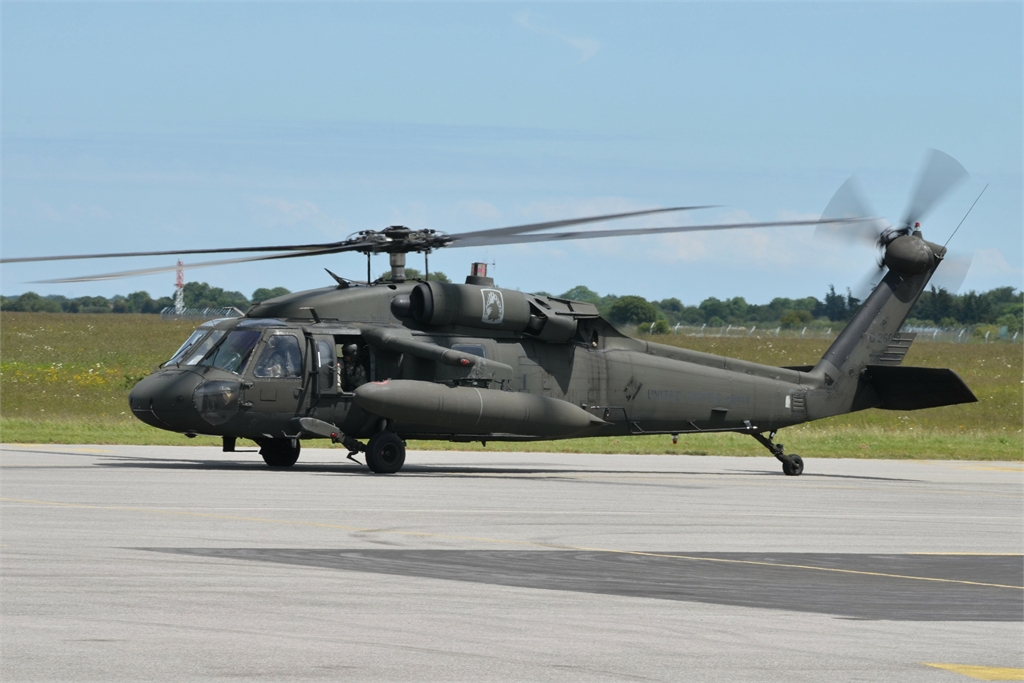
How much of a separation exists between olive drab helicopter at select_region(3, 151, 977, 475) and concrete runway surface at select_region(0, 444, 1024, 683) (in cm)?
163

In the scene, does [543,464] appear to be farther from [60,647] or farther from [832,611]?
[60,647]

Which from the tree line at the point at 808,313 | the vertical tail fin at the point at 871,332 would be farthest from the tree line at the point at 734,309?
the vertical tail fin at the point at 871,332

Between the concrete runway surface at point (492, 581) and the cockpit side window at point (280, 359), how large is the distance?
226 centimetres

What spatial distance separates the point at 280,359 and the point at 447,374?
2946 mm

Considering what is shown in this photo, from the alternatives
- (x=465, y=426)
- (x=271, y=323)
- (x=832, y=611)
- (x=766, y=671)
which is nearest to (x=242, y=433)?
(x=271, y=323)

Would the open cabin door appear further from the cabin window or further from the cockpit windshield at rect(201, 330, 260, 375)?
the cockpit windshield at rect(201, 330, 260, 375)

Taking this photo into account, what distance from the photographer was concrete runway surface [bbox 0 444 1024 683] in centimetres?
778

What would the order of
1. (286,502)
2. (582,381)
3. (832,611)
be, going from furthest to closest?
(582,381)
(286,502)
(832,611)

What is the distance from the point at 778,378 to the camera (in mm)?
26719

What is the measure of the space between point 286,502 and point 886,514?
8.04m

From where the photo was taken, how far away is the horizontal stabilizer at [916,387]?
25639mm

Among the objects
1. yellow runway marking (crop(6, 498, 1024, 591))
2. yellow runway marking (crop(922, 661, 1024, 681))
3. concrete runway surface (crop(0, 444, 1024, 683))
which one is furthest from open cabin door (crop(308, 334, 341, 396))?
yellow runway marking (crop(922, 661, 1024, 681))

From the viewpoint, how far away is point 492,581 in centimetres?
1081

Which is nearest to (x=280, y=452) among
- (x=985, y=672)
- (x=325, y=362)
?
(x=325, y=362)
